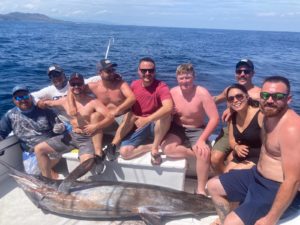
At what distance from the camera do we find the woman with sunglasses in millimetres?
3334

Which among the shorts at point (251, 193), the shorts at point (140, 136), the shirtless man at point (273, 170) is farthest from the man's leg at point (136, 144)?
the shirtless man at point (273, 170)

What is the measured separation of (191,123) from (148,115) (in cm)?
57

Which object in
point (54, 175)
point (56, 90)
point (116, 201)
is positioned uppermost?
point (56, 90)

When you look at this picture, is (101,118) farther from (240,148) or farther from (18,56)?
(18,56)

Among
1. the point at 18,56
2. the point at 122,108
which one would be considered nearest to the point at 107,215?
the point at 122,108

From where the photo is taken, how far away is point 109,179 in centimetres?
387

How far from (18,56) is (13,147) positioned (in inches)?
584

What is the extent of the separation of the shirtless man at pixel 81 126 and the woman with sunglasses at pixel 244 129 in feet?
4.97

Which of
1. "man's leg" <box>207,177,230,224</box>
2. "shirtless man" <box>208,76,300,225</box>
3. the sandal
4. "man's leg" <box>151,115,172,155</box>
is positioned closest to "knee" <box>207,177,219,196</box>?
"man's leg" <box>207,177,230,224</box>

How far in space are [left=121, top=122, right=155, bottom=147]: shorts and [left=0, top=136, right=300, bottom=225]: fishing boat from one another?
217mm

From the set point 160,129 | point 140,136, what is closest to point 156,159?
point 160,129

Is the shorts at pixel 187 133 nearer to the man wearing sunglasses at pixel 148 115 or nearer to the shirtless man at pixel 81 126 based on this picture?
the man wearing sunglasses at pixel 148 115

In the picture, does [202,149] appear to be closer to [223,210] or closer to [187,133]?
[187,133]

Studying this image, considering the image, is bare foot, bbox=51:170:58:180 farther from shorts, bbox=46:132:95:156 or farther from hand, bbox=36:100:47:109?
hand, bbox=36:100:47:109
